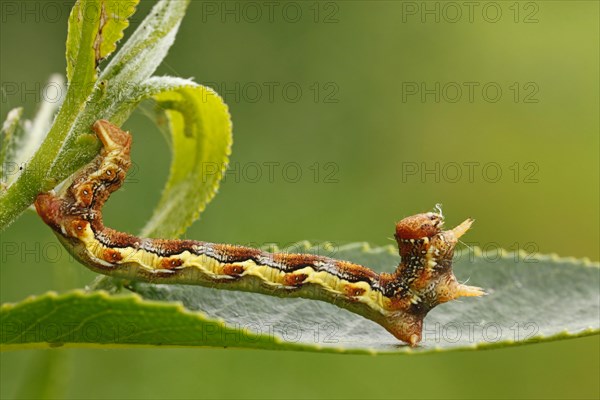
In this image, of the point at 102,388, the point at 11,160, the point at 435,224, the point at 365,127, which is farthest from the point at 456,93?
the point at 11,160

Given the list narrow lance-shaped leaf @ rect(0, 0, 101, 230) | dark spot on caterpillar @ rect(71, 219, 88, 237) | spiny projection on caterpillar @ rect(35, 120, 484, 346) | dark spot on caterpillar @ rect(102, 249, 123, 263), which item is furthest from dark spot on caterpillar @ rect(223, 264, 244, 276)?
narrow lance-shaped leaf @ rect(0, 0, 101, 230)

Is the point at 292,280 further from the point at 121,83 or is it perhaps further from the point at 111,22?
the point at 111,22

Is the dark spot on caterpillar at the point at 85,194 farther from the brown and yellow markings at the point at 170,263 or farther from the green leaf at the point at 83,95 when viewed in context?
the green leaf at the point at 83,95

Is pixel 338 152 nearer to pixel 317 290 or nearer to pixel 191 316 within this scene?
pixel 317 290

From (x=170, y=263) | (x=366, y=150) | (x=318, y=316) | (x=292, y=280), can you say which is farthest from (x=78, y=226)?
(x=366, y=150)

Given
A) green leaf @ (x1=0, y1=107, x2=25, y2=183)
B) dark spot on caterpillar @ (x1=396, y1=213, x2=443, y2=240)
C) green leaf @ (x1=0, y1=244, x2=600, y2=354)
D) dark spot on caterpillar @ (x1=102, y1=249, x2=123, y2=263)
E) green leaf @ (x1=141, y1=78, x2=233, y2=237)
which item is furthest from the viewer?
dark spot on caterpillar @ (x1=396, y1=213, x2=443, y2=240)

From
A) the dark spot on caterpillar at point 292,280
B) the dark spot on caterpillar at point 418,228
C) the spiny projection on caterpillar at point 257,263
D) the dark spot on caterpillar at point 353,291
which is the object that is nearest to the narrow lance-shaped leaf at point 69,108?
the spiny projection on caterpillar at point 257,263

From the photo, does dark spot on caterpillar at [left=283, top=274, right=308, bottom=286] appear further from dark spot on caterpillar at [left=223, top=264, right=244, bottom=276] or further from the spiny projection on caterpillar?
dark spot on caterpillar at [left=223, top=264, right=244, bottom=276]
